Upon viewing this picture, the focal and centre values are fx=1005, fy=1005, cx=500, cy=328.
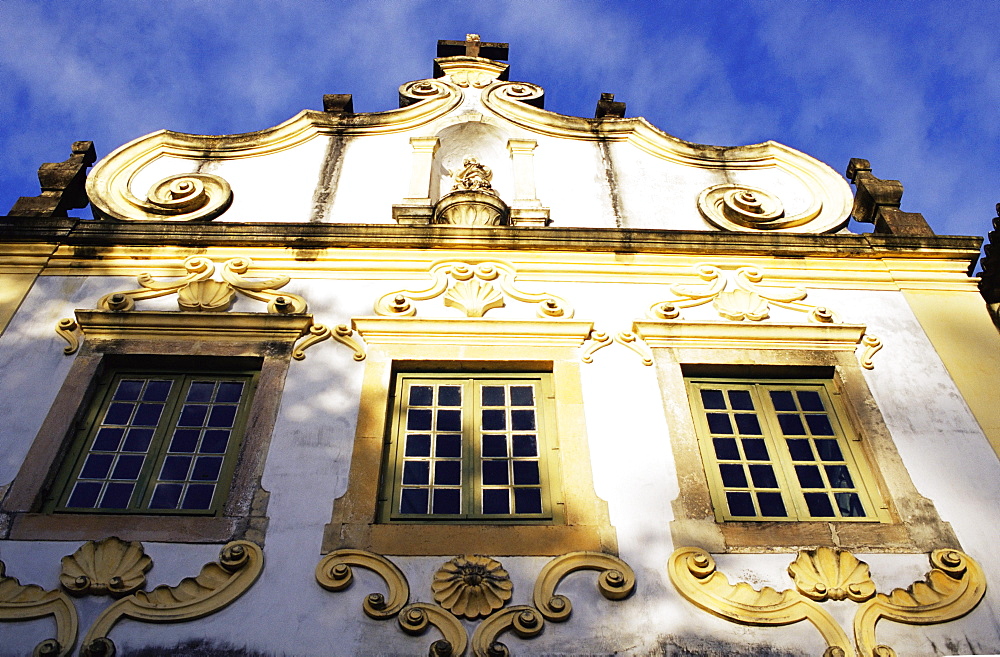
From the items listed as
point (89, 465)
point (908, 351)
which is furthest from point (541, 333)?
point (89, 465)

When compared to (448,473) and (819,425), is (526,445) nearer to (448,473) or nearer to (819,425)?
(448,473)

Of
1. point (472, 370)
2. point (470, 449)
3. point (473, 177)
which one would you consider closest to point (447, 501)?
point (470, 449)

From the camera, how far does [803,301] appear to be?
8977 mm

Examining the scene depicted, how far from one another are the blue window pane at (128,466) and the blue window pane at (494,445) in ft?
8.19

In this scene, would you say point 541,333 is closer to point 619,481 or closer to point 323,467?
point 619,481

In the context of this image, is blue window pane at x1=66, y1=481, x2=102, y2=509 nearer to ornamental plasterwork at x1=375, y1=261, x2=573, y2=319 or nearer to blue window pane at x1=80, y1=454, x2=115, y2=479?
blue window pane at x1=80, y1=454, x2=115, y2=479

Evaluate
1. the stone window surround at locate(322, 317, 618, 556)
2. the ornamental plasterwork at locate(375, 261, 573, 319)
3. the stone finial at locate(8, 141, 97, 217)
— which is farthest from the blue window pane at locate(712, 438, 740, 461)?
the stone finial at locate(8, 141, 97, 217)

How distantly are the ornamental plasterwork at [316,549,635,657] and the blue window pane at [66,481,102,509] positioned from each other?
1822 millimetres

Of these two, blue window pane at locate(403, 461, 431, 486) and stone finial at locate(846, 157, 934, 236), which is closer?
blue window pane at locate(403, 461, 431, 486)

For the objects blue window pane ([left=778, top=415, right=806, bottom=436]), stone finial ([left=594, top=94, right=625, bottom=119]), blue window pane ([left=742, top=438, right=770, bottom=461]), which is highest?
stone finial ([left=594, top=94, right=625, bottom=119])

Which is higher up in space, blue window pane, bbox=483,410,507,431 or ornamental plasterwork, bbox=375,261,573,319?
ornamental plasterwork, bbox=375,261,573,319

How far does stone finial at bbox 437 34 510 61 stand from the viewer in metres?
13.0

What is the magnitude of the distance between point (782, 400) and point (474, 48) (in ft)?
22.7

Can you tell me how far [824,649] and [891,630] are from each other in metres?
0.48
